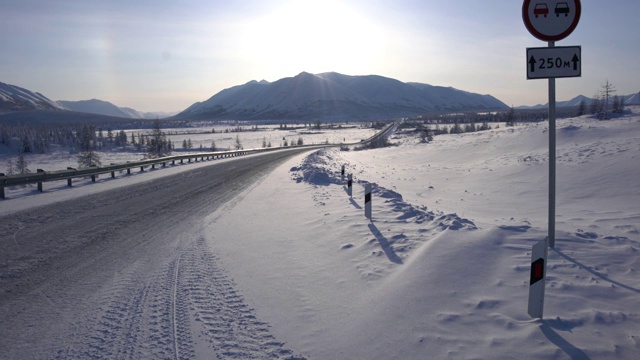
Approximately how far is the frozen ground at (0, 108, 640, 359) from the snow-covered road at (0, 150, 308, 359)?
7 centimetres

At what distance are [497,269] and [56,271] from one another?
661cm

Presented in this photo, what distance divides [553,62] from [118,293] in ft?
21.6

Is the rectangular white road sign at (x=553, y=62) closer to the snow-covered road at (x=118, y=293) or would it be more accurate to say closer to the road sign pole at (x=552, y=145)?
the road sign pole at (x=552, y=145)

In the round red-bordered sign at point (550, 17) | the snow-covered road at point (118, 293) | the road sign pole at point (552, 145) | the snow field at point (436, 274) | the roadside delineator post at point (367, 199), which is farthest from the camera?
the roadside delineator post at point (367, 199)

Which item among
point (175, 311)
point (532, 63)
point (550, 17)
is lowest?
point (175, 311)

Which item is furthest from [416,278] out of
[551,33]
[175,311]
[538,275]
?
[551,33]

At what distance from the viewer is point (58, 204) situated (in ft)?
43.2

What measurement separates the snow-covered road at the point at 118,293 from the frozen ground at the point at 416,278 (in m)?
0.07

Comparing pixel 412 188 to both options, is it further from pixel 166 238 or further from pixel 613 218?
pixel 166 238

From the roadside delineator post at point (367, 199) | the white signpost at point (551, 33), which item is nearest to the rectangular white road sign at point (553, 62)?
the white signpost at point (551, 33)

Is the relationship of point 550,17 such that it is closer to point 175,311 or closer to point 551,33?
point 551,33

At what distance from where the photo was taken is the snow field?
4227 millimetres

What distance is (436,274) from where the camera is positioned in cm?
589

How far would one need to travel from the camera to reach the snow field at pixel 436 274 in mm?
4227
